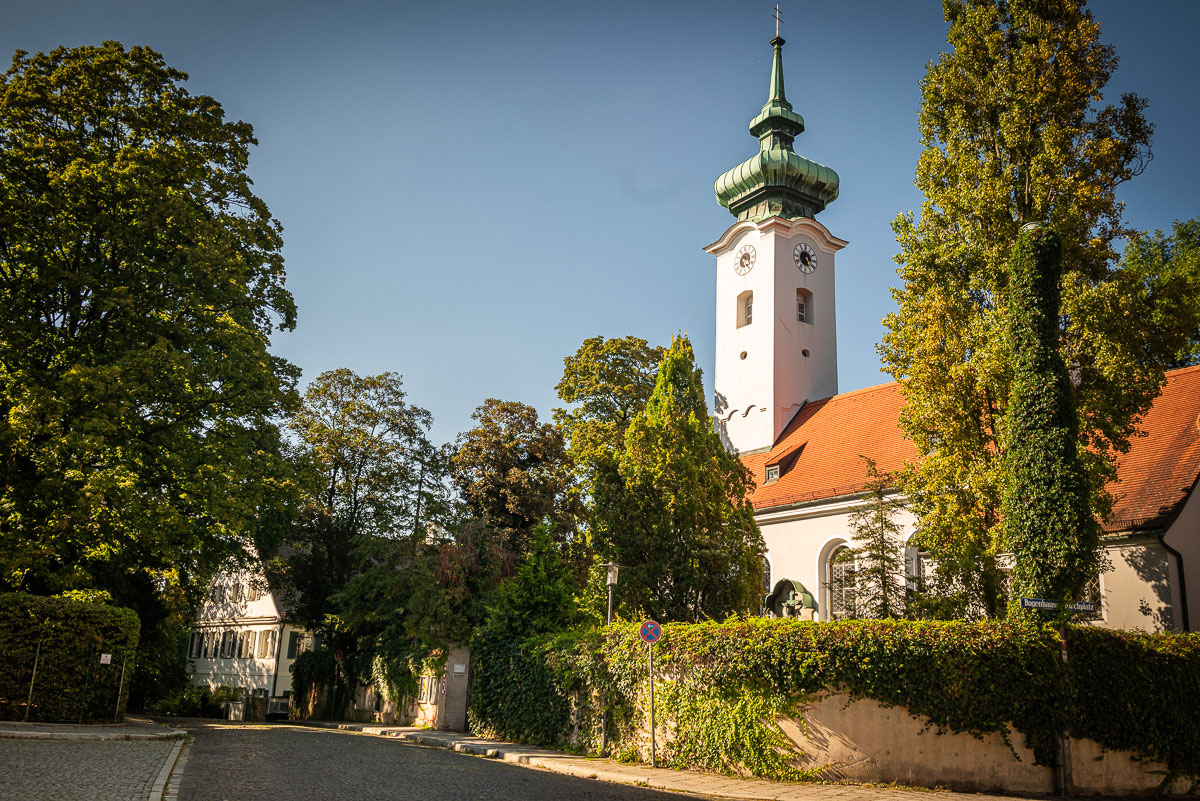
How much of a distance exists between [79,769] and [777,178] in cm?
3325

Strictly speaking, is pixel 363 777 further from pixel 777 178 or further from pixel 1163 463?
pixel 777 178

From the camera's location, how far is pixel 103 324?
66.7 ft

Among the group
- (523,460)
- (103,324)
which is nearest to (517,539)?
(523,460)

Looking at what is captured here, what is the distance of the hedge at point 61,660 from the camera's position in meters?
18.0

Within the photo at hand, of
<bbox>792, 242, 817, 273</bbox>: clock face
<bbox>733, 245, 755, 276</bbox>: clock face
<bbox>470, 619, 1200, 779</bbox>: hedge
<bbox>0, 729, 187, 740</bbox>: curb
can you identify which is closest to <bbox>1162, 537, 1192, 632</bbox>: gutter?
<bbox>470, 619, 1200, 779</bbox>: hedge

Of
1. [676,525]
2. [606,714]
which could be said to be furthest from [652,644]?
[676,525]

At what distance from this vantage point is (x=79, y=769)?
11.8 metres

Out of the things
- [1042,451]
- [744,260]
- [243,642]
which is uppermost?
[744,260]

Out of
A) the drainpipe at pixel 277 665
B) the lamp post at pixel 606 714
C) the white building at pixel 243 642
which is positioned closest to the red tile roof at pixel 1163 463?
the lamp post at pixel 606 714

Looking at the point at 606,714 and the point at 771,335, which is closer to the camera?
the point at 606,714

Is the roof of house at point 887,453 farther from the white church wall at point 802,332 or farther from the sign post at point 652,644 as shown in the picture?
the sign post at point 652,644

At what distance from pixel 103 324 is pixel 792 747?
55.7 ft

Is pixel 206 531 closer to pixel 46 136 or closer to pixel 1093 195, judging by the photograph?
pixel 46 136

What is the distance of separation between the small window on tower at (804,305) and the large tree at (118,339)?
75.0ft
